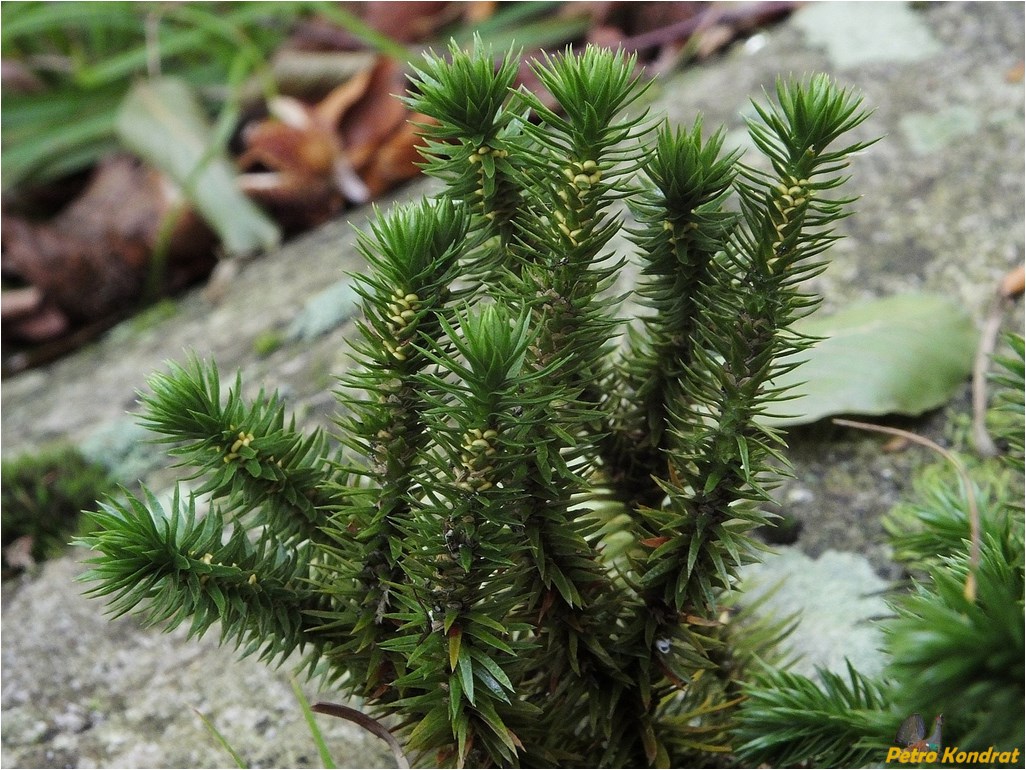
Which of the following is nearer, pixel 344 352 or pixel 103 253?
pixel 344 352

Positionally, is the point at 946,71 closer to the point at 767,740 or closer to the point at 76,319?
the point at 767,740

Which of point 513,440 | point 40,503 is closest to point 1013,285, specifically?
point 513,440

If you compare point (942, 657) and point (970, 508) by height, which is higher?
point (970, 508)

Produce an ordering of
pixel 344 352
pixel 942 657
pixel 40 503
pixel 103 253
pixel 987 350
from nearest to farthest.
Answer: pixel 942 657, pixel 344 352, pixel 987 350, pixel 40 503, pixel 103 253

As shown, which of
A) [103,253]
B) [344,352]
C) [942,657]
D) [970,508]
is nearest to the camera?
[942,657]
